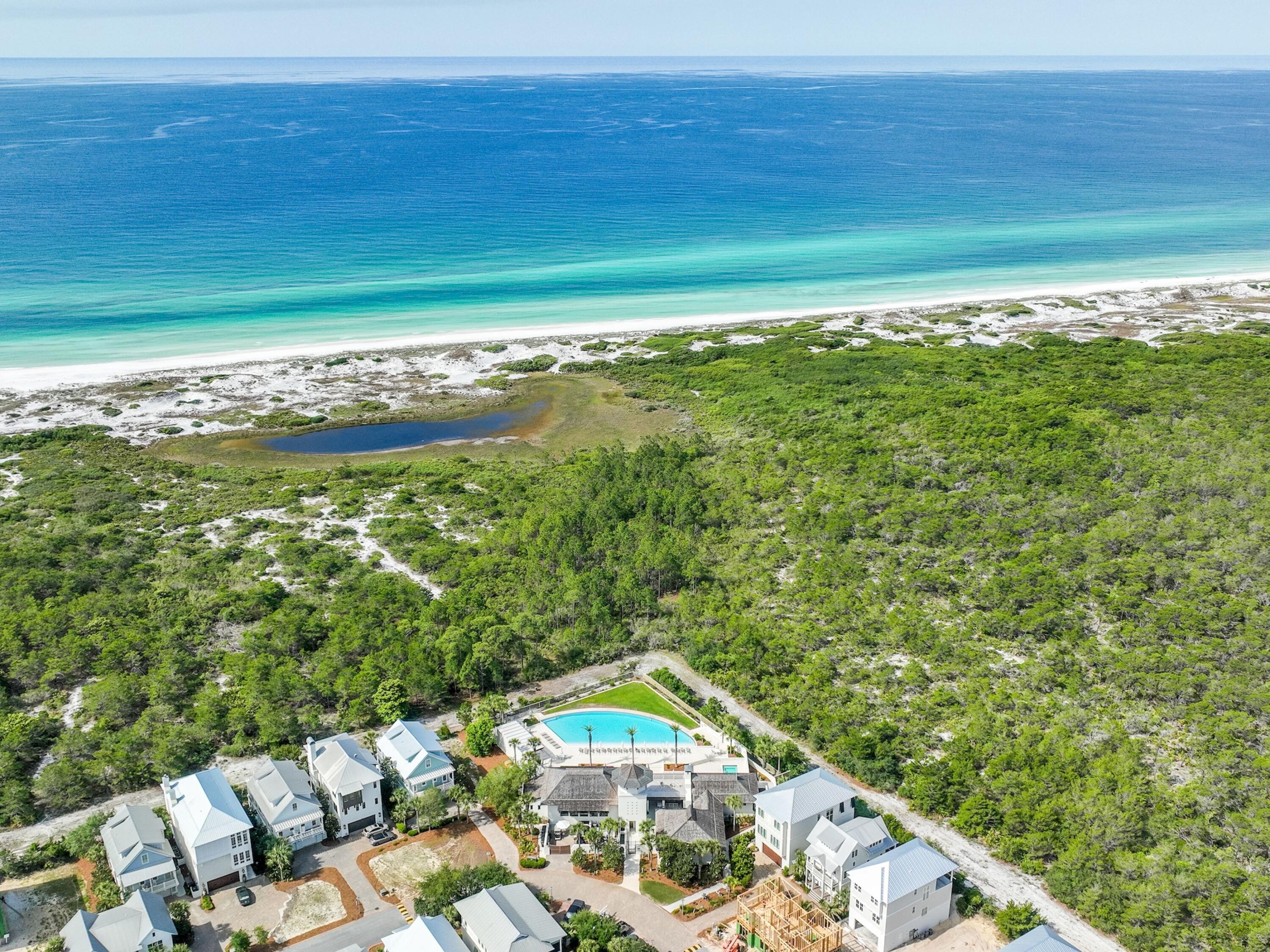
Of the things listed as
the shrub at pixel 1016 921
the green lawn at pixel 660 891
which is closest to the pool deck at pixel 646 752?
the green lawn at pixel 660 891

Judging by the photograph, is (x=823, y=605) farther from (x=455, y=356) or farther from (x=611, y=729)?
(x=455, y=356)

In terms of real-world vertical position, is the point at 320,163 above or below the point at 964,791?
above

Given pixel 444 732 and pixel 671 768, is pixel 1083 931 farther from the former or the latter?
pixel 444 732

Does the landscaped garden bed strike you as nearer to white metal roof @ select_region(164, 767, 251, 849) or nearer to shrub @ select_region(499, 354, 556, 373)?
white metal roof @ select_region(164, 767, 251, 849)

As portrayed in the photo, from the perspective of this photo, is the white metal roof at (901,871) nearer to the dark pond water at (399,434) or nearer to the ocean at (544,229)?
the dark pond water at (399,434)

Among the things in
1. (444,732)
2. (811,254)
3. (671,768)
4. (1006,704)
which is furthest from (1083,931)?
(811,254)

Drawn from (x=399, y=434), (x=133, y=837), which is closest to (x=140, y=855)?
(x=133, y=837)
